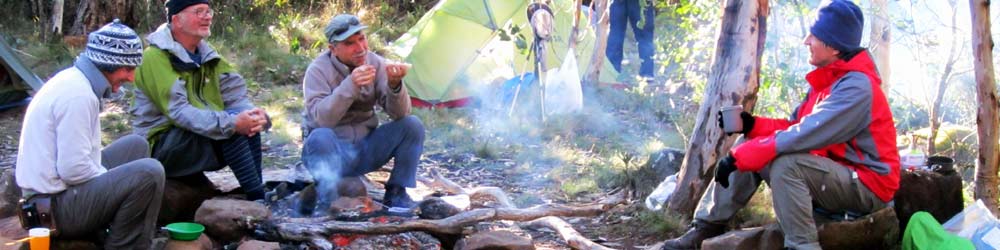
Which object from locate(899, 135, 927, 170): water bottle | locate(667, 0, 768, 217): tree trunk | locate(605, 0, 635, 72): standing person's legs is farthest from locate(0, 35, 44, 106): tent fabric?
locate(899, 135, 927, 170): water bottle

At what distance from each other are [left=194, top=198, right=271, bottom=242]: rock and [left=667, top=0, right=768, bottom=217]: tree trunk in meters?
2.27

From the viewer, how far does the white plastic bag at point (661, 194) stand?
554 centimetres

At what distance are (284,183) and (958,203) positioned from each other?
3.56 metres

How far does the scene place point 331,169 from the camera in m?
5.30

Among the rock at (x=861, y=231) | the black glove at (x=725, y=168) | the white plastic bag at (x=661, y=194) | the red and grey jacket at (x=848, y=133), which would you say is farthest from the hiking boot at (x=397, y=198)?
the rock at (x=861, y=231)

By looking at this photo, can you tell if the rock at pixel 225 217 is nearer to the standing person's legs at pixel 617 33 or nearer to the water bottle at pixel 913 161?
the water bottle at pixel 913 161

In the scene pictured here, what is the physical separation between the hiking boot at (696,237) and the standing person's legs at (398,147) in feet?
4.96

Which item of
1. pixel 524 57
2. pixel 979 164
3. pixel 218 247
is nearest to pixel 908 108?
pixel 979 164

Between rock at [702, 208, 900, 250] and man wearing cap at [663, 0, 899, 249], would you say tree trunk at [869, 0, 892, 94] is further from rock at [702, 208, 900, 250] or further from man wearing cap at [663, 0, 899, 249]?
man wearing cap at [663, 0, 899, 249]

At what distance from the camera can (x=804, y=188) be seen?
4133mm

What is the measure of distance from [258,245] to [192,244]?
32 cm

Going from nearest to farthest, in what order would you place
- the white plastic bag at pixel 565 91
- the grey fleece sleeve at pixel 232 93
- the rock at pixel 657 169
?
1. the grey fleece sleeve at pixel 232 93
2. the rock at pixel 657 169
3. the white plastic bag at pixel 565 91

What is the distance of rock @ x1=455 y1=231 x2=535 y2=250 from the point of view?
456 centimetres

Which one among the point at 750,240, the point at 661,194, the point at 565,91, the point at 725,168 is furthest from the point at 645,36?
the point at 725,168
